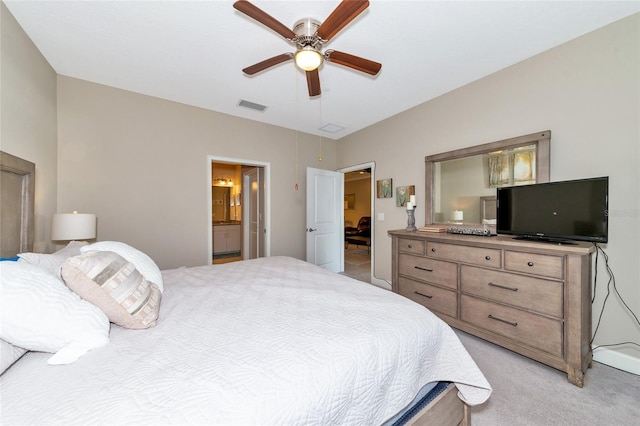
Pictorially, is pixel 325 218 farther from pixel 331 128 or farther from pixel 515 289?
pixel 515 289

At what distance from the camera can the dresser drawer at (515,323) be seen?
181 centimetres

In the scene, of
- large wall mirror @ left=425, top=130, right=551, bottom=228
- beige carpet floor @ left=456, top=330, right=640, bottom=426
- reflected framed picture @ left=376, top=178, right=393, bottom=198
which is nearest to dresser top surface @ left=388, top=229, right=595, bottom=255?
large wall mirror @ left=425, top=130, right=551, bottom=228

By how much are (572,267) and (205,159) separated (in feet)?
13.3

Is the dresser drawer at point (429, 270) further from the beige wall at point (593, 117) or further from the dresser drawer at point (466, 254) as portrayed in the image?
the beige wall at point (593, 117)

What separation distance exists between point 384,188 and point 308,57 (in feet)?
8.22

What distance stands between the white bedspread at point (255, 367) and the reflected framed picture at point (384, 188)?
8.42 ft

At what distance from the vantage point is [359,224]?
7.95 meters

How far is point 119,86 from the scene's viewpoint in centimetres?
285

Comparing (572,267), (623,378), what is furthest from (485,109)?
(623,378)

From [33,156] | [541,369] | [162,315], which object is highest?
[33,156]

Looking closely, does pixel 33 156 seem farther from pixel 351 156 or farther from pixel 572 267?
pixel 572 267

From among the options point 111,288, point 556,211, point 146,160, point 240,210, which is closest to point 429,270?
point 556,211

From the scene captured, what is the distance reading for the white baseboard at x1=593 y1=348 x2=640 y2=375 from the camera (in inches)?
72.0

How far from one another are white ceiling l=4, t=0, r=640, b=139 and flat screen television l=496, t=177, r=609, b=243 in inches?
51.0
